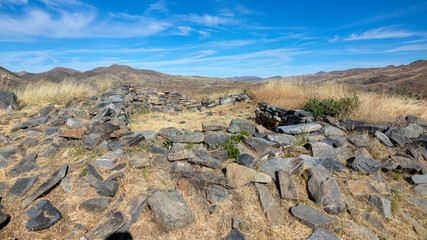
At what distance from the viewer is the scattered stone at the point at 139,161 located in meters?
3.10

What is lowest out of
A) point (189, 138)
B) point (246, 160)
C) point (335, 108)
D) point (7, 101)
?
point (246, 160)

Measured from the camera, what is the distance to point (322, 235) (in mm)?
2213

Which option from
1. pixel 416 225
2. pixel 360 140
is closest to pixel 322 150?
pixel 360 140

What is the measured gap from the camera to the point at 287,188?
2.81 m

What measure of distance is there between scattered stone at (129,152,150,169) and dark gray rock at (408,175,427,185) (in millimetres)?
4226

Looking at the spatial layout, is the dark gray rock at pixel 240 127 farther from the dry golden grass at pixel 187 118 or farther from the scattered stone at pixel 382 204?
the scattered stone at pixel 382 204

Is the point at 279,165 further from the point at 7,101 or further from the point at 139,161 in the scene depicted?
the point at 7,101

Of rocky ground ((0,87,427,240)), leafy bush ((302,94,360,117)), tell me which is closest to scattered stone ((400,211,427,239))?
rocky ground ((0,87,427,240))

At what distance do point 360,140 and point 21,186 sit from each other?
5882 millimetres

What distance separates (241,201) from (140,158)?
66.9 inches

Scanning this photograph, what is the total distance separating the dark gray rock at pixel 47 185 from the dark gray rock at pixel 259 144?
3113 millimetres

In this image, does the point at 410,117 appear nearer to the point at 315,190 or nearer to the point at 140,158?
the point at 315,190

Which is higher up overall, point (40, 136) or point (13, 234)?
point (40, 136)

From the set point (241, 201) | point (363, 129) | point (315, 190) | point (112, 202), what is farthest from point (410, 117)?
point (112, 202)
